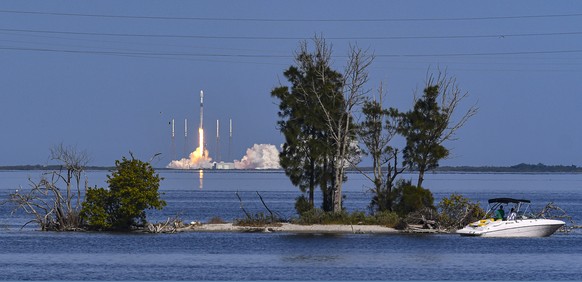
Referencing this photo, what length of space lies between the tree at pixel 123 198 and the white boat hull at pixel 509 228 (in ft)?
62.4

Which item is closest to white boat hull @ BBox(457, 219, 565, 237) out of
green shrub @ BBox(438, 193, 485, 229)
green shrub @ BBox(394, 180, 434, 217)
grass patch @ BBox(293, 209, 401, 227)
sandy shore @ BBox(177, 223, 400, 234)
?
green shrub @ BBox(438, 193, 485, 229)

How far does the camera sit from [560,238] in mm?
70938

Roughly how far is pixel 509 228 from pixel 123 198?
23.3 m

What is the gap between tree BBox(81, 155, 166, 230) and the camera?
68500 millimetres

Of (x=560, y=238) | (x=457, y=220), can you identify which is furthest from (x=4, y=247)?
(x=560, y=238)

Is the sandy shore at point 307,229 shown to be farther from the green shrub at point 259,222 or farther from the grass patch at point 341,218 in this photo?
the green shrub at point 259,222

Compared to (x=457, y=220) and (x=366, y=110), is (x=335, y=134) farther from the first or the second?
(x=457, y=220)

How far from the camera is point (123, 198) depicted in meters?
68.5

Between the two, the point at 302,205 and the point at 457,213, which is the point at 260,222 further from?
the point at 457,213

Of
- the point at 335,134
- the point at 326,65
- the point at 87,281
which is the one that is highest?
the point at 326,65

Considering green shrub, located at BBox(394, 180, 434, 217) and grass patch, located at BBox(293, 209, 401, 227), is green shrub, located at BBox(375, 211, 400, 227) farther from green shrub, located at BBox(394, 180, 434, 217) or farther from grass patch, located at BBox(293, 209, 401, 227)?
green shrub, located at BBox(394, 180, 434, 217)

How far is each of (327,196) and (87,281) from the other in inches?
1206

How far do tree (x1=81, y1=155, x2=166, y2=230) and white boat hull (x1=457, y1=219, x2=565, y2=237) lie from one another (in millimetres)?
19028

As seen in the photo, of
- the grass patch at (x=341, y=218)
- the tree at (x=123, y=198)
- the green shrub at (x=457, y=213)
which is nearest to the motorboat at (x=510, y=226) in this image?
the green shrub at (x=457, y=213)
